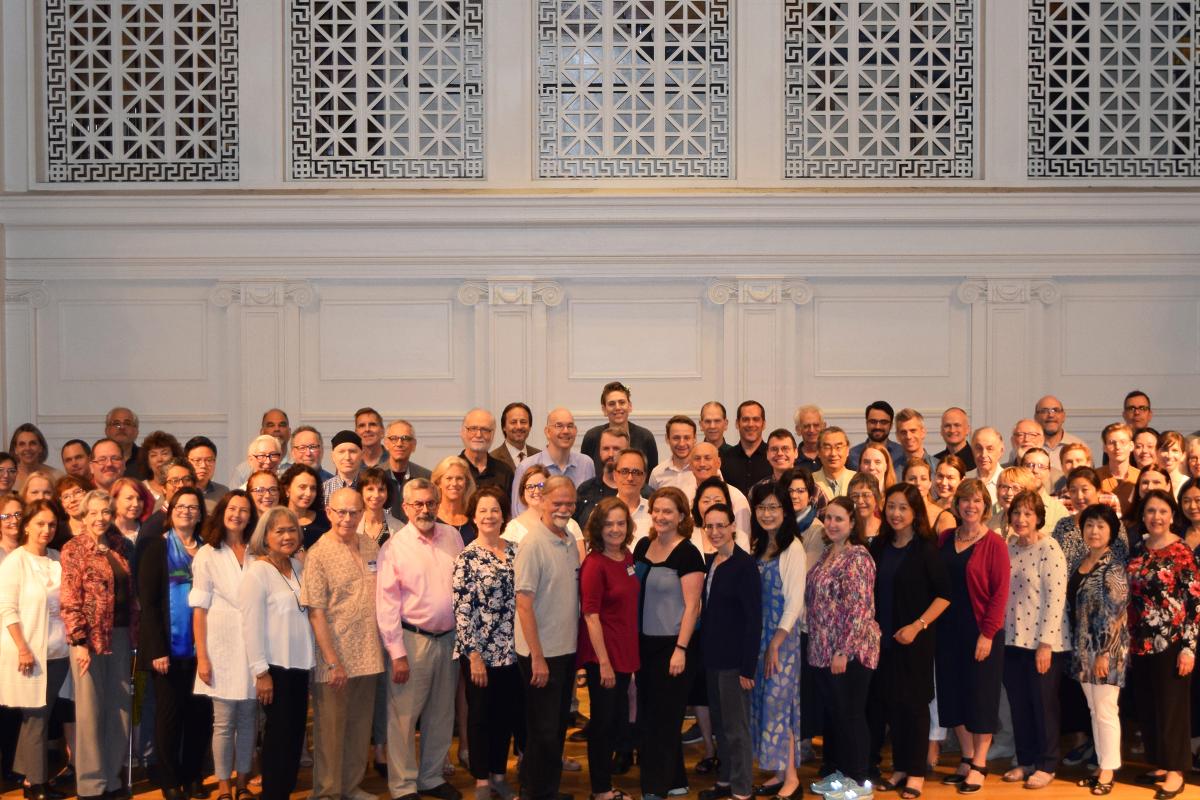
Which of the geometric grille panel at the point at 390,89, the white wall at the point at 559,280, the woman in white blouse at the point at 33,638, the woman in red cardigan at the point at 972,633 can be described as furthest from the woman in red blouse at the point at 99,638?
the geometric grille panel at the point at 390,89

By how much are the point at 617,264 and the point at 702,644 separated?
14.0ft

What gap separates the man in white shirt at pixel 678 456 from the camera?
730 centimetres

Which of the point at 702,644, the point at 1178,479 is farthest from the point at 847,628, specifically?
the point at 1178,479

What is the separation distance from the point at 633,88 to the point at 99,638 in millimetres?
5522

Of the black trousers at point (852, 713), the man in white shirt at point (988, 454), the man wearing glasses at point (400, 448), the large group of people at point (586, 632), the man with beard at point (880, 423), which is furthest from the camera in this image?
the man with beard at point (880, 423)

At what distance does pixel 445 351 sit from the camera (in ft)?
32.0

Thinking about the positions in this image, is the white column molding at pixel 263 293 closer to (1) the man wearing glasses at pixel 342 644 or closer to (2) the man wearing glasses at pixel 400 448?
(2) the man wearing glasses at pixel 400 448

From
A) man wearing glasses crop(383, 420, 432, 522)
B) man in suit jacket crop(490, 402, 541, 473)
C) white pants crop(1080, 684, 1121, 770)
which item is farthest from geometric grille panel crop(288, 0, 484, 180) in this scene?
white pants crop(1080, 684, 1121, 770)

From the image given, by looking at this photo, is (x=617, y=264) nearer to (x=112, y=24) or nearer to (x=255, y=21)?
(x=255, y=21)

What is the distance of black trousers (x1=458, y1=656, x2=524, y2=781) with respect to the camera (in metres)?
5.88

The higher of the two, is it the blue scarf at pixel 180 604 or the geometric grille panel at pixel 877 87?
the geometric grille panel at pixel 877 87

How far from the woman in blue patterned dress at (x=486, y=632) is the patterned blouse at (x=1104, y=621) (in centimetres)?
246

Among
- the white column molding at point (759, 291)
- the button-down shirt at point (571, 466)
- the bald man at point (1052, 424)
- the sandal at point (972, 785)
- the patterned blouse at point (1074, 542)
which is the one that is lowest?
the sandal at point (972, 785)

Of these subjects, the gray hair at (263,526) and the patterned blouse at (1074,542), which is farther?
the patterned blouse at (1074,542)
